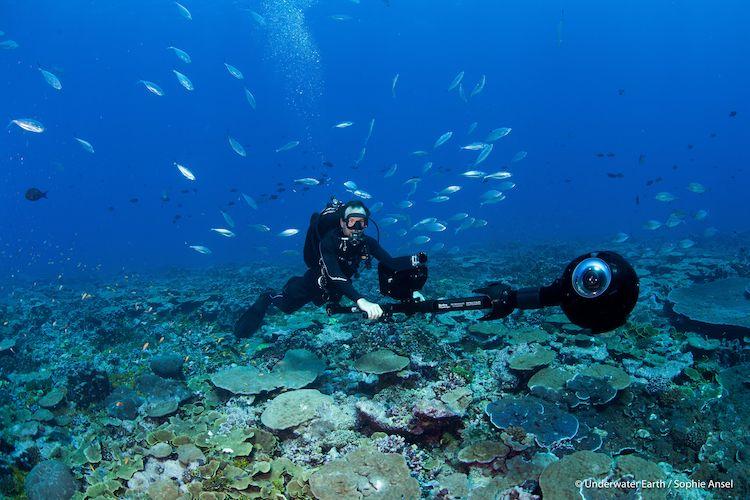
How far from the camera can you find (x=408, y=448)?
4891mm

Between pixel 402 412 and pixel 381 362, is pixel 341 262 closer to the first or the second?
pixel 381 362

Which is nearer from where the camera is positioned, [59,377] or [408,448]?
[408,448]

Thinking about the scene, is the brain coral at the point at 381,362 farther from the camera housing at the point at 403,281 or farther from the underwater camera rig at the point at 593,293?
the underwater camera rig at the point at 593,293

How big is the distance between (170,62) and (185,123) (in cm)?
2634

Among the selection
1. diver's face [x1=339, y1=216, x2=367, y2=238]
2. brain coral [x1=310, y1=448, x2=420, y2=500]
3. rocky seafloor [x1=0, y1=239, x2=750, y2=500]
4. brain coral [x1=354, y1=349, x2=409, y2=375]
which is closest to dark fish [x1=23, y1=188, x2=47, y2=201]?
rocky seafloor [x1=0, y1=239, x2=750, y2=500]

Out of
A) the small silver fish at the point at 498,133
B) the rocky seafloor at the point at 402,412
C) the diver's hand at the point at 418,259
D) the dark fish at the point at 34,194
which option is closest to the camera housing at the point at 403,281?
the diver's hand at the point at 418,259

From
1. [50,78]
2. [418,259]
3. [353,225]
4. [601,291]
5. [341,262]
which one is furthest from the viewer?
[50,78]

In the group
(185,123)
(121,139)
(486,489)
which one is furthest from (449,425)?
(121,139)

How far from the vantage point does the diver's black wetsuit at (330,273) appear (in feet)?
18.1

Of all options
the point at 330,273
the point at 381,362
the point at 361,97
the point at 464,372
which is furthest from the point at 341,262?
the point at 361,97

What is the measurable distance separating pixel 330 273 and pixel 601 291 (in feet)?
13.0

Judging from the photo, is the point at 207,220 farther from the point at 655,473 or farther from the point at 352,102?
the point at 655,473

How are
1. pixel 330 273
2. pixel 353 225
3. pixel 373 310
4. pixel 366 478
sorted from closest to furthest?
pixel 366 478
pixel 373 310
pixel 330 273
pixel 353 225

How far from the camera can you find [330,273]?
5719 mm
